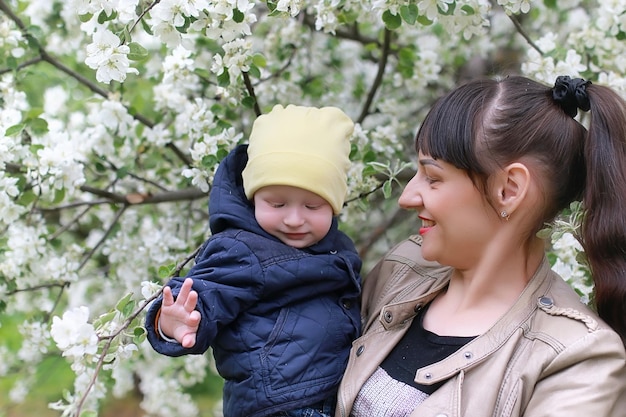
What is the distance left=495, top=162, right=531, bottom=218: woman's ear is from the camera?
1.81 metres

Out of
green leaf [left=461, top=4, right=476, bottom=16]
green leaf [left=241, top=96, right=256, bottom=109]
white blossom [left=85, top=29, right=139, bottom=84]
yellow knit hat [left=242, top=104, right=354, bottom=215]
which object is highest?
green leaf [left=241, top=96, right=256, bottom=109]

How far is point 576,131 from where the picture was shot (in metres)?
1.87

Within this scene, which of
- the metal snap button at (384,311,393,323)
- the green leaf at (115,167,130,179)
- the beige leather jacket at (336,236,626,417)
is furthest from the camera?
the green leaf at (115,167,130,179)

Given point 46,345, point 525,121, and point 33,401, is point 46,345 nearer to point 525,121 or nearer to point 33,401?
point 525,121

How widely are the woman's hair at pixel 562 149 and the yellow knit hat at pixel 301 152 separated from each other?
326 mm

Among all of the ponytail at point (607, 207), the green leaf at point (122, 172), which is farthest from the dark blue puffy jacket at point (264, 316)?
the green leaf at point (122, 172)

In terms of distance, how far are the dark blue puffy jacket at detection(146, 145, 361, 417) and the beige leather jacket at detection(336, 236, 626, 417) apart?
12 centimetres

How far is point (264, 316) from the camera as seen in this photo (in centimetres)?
203

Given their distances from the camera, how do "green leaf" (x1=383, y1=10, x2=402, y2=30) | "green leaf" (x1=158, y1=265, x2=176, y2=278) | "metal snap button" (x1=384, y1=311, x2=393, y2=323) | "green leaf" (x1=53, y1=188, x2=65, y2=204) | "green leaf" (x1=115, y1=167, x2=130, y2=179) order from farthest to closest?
"green leaf" (x1=115, y1=167, x2=130, y2=179) < "green leaf" (x1=53, y1=188, x2=65, y2=204) < "green leaf" (x1=383, y1=10, x2=402, y2=30) < "green leaf" (x1=158, y1=265, x2=176, y2=278) < "metal snap button" (x1=384, y1=311, x2=393, y2=323)

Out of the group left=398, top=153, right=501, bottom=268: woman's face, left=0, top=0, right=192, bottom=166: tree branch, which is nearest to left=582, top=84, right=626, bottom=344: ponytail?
left=398, top=153, right=501, bottom=268: woman's face

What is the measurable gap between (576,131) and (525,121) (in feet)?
0.46

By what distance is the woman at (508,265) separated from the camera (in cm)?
171

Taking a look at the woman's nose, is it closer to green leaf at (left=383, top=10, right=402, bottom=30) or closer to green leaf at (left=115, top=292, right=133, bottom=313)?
green leaf at (left=383, top=10, right=402, bottom=30)

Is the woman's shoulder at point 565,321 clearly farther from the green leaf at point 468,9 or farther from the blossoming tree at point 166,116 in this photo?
the green leaf at point 468,9
